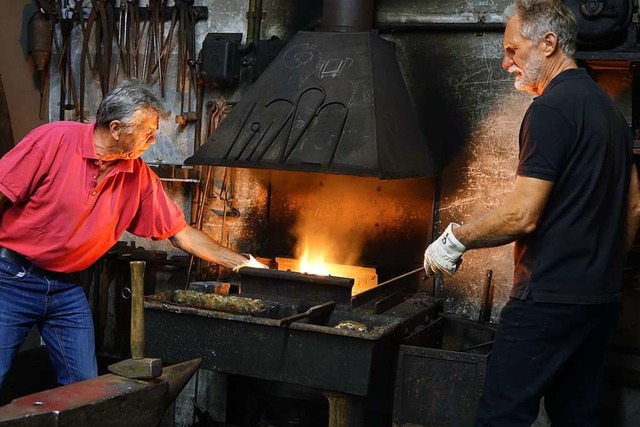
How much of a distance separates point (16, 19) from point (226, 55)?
4.64 feet

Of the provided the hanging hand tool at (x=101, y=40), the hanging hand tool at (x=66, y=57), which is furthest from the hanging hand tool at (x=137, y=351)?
the hanging hand tool at (x=66, y=57)

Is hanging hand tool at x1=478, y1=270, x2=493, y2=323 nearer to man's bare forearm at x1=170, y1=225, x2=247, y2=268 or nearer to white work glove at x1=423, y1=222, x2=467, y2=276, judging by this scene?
man's bare forearm at x1=170, y1=225, x2=247, y2=268

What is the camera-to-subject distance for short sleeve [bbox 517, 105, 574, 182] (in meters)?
2.73

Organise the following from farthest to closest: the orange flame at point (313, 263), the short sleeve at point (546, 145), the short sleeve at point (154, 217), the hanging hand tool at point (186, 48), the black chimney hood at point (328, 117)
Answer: the hanging hand tool at point (186, 48)
the orange flame at point (313, 263)
the black chimney hood at point (328, 117)
the short sleeve at point (154, 217)
the short sleeve at point (546, 145)

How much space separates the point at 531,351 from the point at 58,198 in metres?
1.88

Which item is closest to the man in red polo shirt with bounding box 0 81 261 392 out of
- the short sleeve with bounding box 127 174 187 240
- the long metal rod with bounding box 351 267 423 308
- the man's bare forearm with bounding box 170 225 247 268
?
the short sleeve with bounding box 127 174 187 240

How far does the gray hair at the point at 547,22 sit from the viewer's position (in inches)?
116

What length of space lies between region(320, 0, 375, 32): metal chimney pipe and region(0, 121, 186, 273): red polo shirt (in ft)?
5.18

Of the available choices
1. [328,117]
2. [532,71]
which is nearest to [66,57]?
[328,117]

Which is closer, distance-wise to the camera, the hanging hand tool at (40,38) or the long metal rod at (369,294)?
the long metal rod at (369,294)

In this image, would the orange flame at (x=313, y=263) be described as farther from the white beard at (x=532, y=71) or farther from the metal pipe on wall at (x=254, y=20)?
the white beard at (x=532, y=71)

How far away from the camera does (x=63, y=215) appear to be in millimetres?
3354

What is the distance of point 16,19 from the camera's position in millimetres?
5195

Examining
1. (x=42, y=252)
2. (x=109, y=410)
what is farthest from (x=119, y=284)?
(x=109, y=410)
